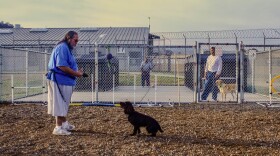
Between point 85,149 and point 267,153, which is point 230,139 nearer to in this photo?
point 267,153

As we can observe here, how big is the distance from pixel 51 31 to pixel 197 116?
36875mm

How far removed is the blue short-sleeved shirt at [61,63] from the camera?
7402 millimetres

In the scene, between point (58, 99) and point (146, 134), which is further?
point (146, 134)

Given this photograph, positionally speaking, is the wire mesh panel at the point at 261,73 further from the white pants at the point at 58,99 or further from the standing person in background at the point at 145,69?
the white pants at the point at 58,99

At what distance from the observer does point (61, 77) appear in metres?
7.54

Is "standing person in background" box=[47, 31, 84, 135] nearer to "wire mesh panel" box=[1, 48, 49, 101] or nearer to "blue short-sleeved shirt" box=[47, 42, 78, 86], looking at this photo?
"blue short-sleeved shirt" box=[47, 42, 78, 86]

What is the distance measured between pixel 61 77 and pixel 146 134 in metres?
2.00

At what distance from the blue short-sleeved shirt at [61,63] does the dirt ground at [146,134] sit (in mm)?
1071

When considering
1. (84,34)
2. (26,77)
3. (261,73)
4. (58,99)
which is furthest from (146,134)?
(84,34)

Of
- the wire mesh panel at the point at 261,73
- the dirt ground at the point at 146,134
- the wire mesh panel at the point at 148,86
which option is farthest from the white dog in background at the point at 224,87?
the dirt ground at the point at 146,134

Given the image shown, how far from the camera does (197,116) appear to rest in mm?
10469

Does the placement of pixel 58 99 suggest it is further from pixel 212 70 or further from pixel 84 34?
pixel 84 34

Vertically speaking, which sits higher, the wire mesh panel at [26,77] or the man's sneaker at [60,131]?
the wire mesh panel at [26,77]

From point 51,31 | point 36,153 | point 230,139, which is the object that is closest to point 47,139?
point 36,153
